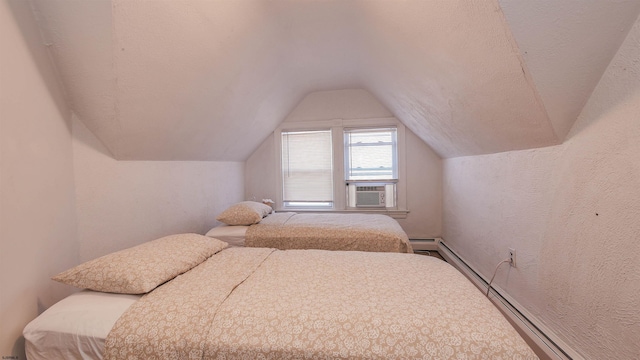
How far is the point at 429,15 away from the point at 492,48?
40 cm

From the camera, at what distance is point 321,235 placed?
2.34 m

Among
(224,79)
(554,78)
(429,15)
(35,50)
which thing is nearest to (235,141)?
(224,79)

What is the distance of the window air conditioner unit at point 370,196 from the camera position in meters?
3.68

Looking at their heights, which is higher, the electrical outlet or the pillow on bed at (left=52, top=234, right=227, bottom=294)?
the pillow on bed at (left=52, top=234, right=227, bottom=294)

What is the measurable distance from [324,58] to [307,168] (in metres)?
1.68

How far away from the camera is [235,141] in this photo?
3.12 meters

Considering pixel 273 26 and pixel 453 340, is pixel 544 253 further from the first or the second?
pixel 273 26

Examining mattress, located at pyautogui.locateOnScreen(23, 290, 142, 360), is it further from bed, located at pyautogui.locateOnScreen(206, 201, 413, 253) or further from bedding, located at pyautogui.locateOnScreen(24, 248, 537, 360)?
bed, located at pyautogui.locateOnScreen(206, 201, 413, 253)

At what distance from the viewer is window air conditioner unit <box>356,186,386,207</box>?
12.1 feet

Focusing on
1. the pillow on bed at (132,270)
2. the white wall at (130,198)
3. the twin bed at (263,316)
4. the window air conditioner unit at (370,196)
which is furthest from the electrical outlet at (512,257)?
the white wall at (130,198)

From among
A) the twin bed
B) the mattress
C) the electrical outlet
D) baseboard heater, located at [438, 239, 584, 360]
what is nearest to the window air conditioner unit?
baseboard heater, located at [438, 239, 584, 360]

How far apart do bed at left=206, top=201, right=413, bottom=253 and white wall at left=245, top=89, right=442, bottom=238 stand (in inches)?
46.3

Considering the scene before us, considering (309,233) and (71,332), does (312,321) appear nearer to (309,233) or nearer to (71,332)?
(71,332)

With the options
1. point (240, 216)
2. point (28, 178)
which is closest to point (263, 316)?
point (28, 178)
